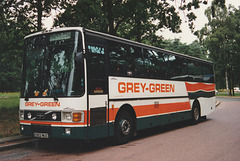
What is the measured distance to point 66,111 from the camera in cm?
730

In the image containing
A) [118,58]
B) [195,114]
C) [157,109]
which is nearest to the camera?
[118,58]

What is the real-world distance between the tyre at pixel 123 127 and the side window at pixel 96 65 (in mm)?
1160

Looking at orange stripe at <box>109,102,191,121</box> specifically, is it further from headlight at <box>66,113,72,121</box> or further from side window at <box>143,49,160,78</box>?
headlight at <box>66,113,72,121</box>

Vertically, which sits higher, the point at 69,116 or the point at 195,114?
the point at 69,116

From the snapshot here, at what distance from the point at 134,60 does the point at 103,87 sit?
2009 millimetres

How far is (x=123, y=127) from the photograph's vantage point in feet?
28.9

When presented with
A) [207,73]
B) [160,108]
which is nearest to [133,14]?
[207,73]

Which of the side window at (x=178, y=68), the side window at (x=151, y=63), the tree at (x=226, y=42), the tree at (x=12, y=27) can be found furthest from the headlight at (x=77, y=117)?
the tree at (x=226, y=42)

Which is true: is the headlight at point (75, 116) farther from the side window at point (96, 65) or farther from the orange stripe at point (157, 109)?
the orange stripe at point (157, 109)

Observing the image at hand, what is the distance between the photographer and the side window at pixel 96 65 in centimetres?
769

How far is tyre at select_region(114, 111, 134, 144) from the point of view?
28.0ft

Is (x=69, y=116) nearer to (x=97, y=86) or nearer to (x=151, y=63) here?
(x=97, y=86)

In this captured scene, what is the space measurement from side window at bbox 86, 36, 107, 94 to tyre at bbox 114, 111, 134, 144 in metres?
1.16

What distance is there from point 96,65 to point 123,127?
2.21 meters
